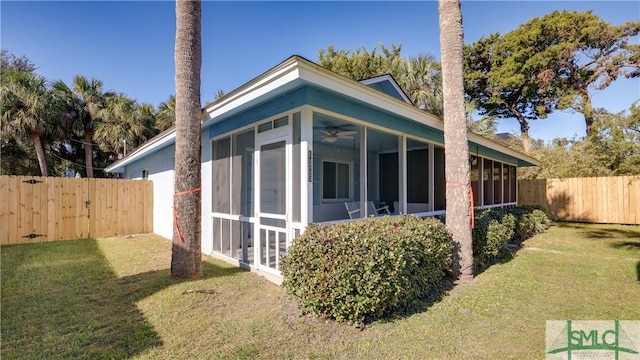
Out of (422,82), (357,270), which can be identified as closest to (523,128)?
(422,82)

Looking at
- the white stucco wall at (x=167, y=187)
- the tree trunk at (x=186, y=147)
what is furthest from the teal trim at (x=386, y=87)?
the tree trunk at (x=186, y=147)

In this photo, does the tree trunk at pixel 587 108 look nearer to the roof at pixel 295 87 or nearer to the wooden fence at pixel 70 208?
the roof at pixel 295 87

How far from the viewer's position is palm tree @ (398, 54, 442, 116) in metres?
15.0

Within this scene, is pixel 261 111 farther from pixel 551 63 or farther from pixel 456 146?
pixel 551 63

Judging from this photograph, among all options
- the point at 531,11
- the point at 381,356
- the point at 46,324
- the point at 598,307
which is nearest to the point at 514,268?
the point at 598,307

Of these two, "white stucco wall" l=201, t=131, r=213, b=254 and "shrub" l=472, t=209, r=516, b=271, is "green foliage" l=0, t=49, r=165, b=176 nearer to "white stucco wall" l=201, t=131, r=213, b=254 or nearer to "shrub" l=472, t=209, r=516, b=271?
"white stucco wall" l=201, t=131, r=213, b=254

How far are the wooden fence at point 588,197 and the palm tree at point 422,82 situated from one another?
654cm

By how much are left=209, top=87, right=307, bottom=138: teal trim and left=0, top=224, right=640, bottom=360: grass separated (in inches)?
109

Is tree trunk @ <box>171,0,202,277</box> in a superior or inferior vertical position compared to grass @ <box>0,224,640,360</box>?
superior

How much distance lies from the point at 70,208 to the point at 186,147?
24.5 ft

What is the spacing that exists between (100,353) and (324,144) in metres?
6.78

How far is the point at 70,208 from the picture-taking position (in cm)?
973

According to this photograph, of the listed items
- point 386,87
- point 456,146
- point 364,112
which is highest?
point 386,87

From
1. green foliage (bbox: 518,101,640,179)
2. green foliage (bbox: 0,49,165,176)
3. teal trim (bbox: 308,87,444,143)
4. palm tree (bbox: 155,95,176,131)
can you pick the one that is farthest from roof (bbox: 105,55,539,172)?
green foliage (bbox: 0,49,165,176)
